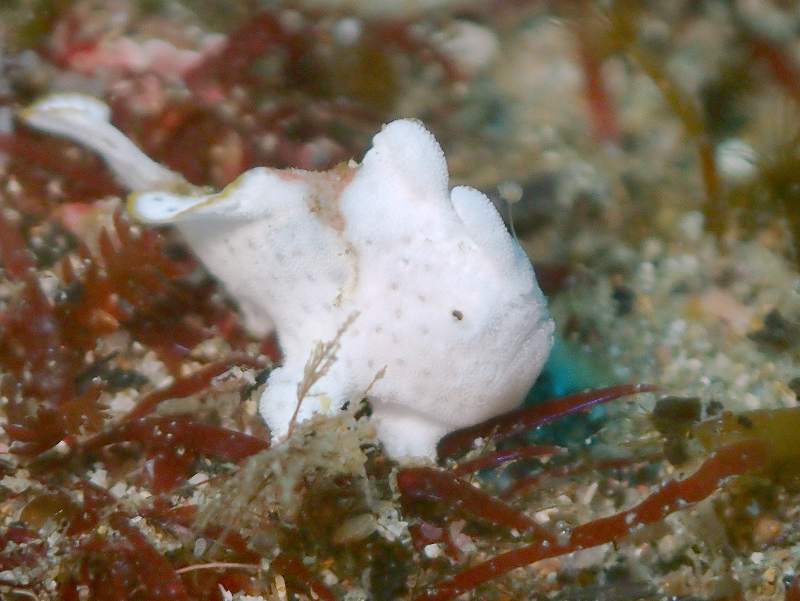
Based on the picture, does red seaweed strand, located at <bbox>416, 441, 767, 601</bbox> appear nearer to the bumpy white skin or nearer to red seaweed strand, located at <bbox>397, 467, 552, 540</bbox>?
red seaweed strand, located at <bbox>397, 467, 552, 540</bbox>

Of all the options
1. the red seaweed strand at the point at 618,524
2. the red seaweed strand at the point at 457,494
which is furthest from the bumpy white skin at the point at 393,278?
the red seaweed strand at the point at 618,524

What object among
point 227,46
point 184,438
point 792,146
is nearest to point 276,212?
point 184,438

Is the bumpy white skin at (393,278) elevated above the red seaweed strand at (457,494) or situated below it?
above

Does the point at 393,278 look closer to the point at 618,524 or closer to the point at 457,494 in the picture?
the point at 457,494

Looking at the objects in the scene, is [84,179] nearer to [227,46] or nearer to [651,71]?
[227,46]

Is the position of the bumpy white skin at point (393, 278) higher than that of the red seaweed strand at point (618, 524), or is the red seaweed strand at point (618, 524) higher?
the bumpy white skin at point (393, 278)

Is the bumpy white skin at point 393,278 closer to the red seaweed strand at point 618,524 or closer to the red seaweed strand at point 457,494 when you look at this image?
the red seaweed strand at point 457,494

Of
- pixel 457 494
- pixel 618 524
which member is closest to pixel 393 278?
pixel 457 494

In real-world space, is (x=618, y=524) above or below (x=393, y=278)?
below
